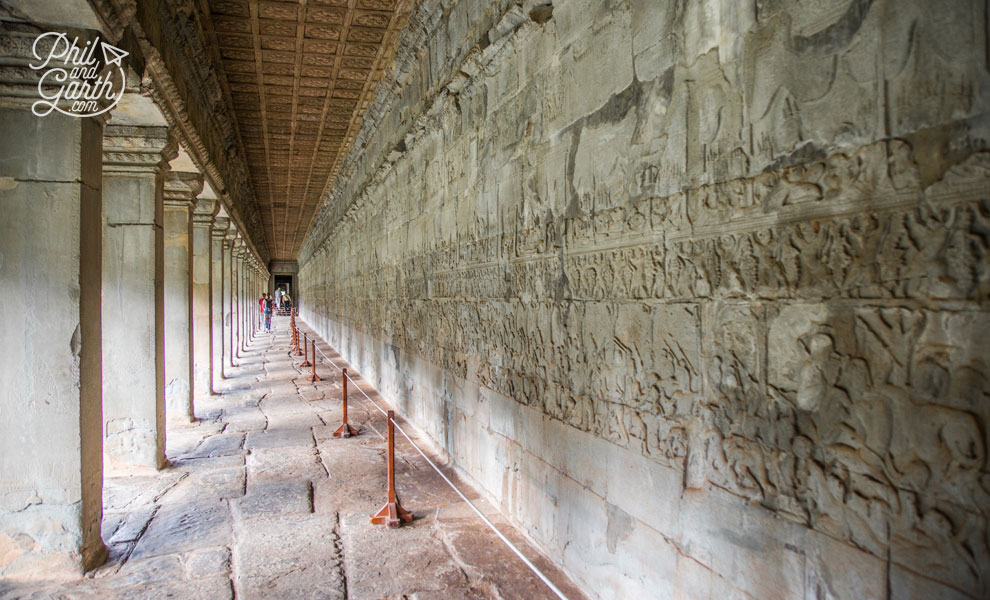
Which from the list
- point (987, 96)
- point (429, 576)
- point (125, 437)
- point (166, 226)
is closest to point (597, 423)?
point (429, 576)

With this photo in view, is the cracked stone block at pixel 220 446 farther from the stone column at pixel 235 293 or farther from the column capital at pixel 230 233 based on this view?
the stone column at pixel 235 293

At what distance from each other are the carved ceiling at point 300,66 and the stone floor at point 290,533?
511 centimetres

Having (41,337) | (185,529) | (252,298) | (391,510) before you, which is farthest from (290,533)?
(252,298)

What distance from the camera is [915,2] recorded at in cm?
171

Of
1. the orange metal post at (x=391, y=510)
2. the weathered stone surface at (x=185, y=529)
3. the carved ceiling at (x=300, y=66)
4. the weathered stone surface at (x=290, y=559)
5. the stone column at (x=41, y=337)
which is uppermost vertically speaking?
the carved ceiling at (x=300, y=66)

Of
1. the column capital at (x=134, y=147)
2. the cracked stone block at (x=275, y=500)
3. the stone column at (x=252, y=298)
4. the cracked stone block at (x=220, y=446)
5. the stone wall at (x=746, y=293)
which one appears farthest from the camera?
the stone column at (x=252, y=298)

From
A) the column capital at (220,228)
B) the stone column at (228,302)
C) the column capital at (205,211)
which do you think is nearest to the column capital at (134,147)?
the column capital at (205,211)

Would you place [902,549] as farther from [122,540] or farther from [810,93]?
[122,540]

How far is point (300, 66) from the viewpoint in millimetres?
8688

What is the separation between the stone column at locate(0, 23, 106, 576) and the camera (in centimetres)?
376

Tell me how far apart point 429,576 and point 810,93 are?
133 inches

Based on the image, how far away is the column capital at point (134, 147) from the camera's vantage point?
590cm

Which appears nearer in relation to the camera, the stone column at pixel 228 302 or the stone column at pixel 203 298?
the stone column at pixel 203 298

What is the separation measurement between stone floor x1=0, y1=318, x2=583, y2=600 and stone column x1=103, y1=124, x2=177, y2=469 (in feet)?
Answer: 1.29
